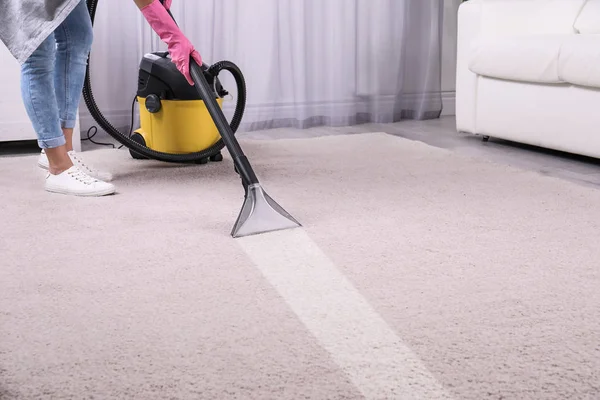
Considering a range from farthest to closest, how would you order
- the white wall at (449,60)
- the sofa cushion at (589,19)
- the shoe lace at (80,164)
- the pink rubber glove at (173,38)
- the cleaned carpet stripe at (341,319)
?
1. the white wall at (449,60)
2. the sofa cushion at (589,19)
3. the shoe lace at (80,164)
4. the pink rubber glove at (173,38)
5. the cleaned carpet stripe at (341,319)

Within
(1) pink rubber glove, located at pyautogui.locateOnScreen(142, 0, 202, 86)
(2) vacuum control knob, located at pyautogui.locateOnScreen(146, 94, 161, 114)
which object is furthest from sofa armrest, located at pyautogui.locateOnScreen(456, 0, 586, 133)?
(1) pink rubber glove, located at pyautogui.locateOnScreen(142, 0, 202, 86)

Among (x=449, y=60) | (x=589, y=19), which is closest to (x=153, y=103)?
(x=589, y=19)

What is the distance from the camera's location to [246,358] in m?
0.93

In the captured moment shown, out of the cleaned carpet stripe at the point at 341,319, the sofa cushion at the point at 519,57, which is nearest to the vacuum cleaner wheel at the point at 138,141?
the cleaned carpet stripe at the point at 341,319

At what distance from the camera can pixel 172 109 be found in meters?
2.30

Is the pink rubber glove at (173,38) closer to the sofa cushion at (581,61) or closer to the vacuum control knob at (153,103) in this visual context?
the vacuum control knob at (153,103)

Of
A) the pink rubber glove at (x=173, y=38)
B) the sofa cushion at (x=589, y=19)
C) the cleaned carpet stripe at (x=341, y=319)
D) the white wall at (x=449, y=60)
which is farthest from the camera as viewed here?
the white wall at (x=449, y=60)

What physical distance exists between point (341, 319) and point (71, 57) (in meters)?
1.29

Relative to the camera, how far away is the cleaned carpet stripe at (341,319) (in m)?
0.87

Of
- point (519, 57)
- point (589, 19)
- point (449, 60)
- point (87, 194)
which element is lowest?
point (87, 194)

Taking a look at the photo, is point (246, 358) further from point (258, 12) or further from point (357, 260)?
point (258, 12)

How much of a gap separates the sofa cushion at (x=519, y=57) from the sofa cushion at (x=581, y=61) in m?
0.03

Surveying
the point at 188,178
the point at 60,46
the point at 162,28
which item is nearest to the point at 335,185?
the point at 188,178

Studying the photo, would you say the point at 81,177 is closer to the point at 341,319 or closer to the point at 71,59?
the point at 71,59
